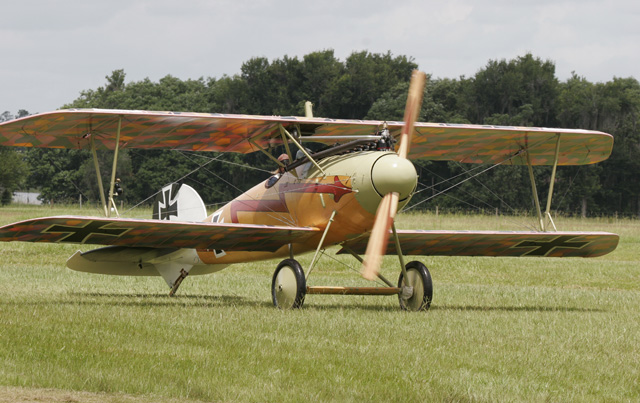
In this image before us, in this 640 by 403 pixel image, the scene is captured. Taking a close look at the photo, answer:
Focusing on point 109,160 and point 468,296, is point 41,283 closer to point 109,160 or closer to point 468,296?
point 468,296

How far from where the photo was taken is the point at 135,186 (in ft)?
220

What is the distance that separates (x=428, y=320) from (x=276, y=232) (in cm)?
274

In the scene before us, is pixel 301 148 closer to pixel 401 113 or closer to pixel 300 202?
pixel 300 202

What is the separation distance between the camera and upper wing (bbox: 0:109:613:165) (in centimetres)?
1282

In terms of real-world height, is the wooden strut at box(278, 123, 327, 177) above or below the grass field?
above

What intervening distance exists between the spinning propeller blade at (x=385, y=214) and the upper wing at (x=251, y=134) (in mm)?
1063

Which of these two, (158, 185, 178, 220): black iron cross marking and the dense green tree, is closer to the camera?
(158, 185, 178, 220): black iron cross marking

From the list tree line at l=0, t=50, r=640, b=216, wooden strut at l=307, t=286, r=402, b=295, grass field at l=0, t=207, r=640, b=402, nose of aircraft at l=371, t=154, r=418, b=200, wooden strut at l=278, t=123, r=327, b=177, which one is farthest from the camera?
tree line at l=0, t=50, r=640, b=216

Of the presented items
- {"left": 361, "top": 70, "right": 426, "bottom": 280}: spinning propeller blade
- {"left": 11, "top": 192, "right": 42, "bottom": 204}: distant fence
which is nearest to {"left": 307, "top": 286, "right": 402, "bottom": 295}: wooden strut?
{"left": 361, "top": 70, "right": 426, "bottom": 280}: spinning propeller blade

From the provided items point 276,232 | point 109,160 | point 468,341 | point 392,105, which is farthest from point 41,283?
point 392,105

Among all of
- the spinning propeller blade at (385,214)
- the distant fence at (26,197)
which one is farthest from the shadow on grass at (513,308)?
the distant fence at (26,197)

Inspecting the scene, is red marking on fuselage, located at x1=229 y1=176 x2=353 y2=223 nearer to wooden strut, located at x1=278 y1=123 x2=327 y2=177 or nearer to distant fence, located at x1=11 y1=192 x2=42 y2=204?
wooden strut, located at x1=278 y1=123 x2=327 y2=177

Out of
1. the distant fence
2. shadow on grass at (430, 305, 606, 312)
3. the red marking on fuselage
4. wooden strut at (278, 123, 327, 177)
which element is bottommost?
the distant fence

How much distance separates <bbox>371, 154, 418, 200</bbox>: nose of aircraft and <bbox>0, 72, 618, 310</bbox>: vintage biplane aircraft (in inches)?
0.6
